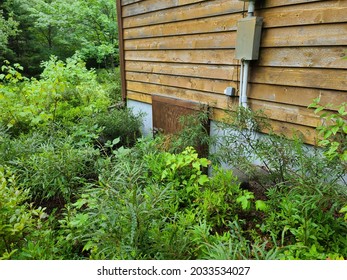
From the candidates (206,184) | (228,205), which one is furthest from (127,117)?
(228,205)

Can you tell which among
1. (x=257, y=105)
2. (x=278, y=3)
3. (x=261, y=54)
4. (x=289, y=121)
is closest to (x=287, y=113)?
(x=289, y=121)

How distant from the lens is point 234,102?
3.11 meters

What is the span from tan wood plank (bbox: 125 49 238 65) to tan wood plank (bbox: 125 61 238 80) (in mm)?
58

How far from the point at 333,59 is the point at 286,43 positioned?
1.53ft

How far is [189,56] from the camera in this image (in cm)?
366

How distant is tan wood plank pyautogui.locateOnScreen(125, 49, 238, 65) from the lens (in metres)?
3.12

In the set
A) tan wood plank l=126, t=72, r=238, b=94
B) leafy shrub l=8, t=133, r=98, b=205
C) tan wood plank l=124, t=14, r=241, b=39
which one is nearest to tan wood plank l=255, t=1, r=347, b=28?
tan wood plank l=124, t=14, r=241, b=39

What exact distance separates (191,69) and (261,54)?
1.16m

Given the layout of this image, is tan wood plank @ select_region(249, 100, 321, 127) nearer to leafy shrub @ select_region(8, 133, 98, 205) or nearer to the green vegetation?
the green vegetation

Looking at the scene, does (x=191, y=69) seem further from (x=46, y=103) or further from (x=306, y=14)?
(x=46, y=103)

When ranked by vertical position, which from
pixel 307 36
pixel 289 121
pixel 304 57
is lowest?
pixel 289 121

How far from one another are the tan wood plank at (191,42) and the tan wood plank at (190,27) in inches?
2.3

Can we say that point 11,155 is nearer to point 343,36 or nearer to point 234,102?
point 234,102

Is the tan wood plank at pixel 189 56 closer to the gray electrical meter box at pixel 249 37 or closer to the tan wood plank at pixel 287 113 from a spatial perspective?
the gray electrical meter box at pixel 249 37
